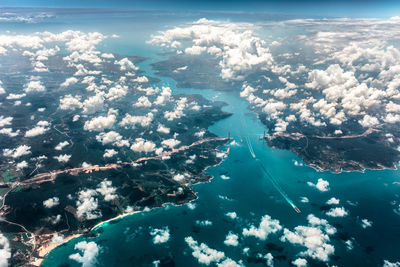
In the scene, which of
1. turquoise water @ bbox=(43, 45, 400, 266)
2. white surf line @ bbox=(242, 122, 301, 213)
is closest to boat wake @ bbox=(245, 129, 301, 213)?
white surf line @ bbox=(242, 122, 301, 213)

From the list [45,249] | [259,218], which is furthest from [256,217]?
[45,249]

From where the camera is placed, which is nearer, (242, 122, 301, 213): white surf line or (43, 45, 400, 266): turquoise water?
(43, 45, 400, 266): turquoise water

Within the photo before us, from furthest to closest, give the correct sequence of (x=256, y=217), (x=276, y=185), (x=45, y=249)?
1. (x=276, y=185)
2. (x=256, y=217)
3. (x=45, y=249)

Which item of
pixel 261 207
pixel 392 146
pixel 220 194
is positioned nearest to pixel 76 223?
pixel 220 194

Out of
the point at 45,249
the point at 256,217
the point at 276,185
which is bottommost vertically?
the point at 276,185

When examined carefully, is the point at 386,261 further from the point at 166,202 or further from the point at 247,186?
the point at 166,202

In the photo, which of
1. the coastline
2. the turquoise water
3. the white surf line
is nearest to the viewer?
the coastline

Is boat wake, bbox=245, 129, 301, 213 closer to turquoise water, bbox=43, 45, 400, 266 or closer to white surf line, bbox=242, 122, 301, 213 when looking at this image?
white surf line, bbox=242, 122, 301, 213

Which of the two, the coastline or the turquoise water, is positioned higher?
the coastline

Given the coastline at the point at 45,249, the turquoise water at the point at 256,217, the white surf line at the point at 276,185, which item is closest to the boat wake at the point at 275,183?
the white surf line at the point at 276,185

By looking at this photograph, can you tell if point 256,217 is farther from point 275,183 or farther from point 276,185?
point 275,183

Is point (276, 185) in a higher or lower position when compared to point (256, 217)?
lower

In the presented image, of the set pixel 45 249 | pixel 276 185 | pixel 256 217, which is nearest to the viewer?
pixel 45 249
